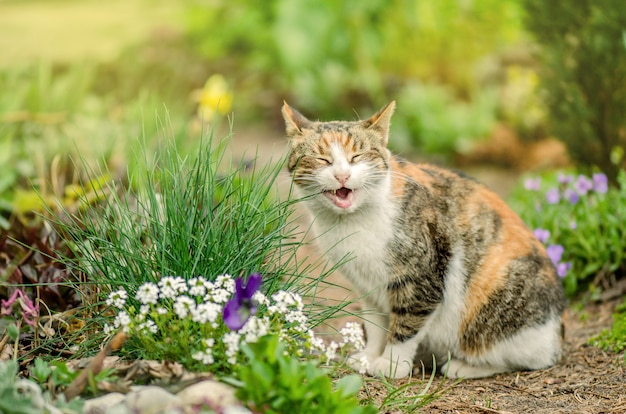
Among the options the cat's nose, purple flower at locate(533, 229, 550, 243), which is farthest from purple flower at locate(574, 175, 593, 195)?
the cat's nose

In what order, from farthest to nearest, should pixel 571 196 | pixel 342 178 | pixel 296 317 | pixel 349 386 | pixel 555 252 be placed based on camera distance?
pixel 571 196, pixel 555 252, pixel 342 178, pixel 296 317, pixel 349 386

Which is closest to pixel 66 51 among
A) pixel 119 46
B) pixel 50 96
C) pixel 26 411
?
pixel 119 46

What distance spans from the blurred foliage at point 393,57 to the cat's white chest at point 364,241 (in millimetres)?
4893

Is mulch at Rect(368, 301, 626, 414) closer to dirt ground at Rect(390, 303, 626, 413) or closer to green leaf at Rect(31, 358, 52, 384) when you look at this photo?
dirt ground at Rect(390, 303, 626, 413)

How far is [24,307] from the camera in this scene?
3.27 meters

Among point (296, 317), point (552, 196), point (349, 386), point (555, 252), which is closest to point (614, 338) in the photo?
point (555, 252)

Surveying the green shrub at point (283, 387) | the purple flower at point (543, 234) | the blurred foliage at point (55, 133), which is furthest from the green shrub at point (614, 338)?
the blurred foliage at point (55, 133)

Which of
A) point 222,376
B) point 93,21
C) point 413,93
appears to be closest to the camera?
point 222,376

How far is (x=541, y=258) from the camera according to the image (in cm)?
378

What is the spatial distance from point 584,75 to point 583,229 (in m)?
1.32

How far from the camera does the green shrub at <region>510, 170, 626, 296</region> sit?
468cm

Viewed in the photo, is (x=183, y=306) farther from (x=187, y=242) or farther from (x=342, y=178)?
(x=342, y=178)

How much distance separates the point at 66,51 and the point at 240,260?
26.9 ft

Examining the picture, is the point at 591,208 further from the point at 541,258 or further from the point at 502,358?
the point at 502,358
